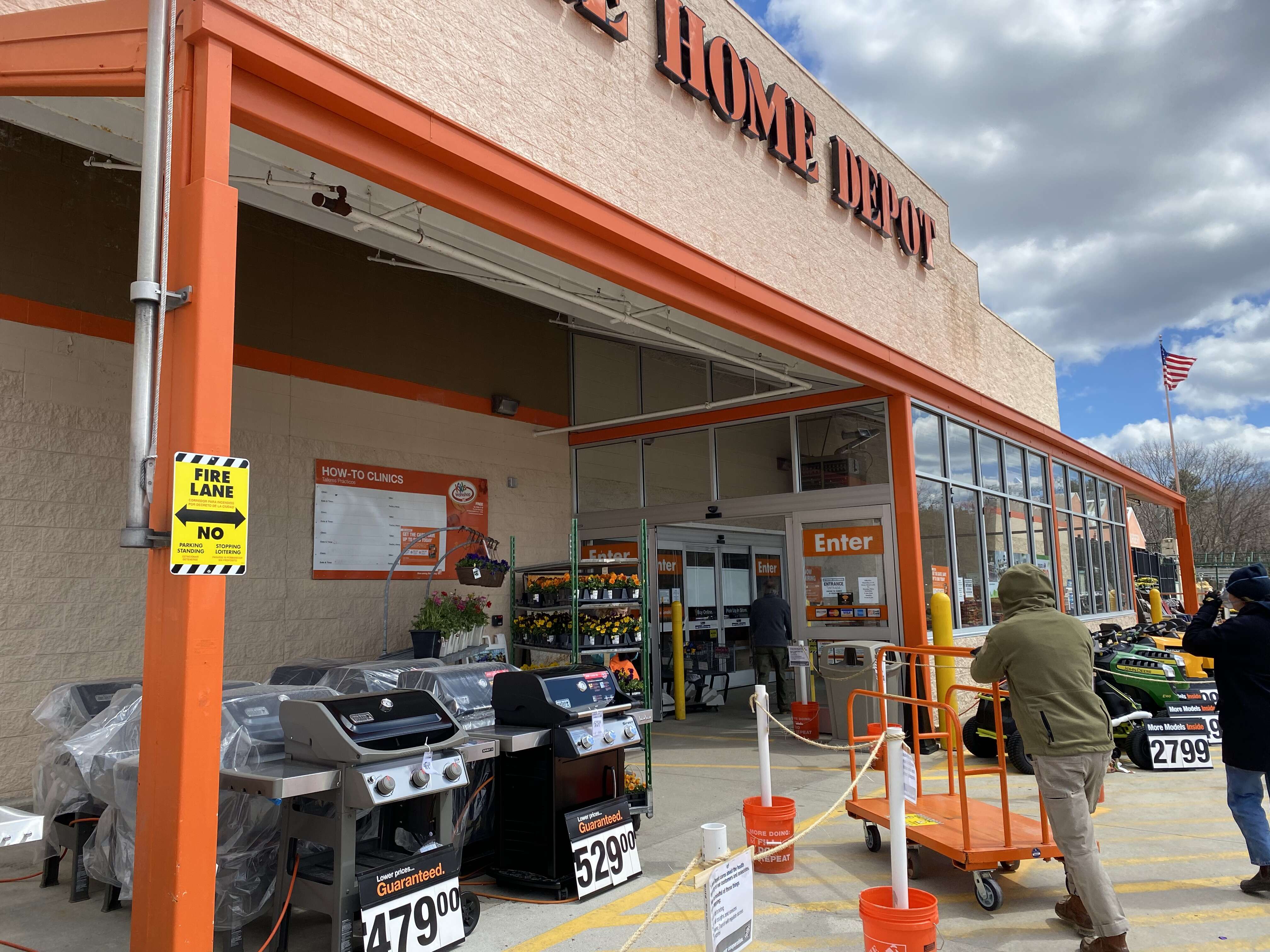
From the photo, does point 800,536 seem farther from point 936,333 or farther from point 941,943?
point 941,943

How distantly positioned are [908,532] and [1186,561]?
17.3 metres

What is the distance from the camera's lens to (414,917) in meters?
3.69

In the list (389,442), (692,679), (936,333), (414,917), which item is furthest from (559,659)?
(936,333)

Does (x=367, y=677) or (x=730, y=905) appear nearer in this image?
(x=730, y=905)

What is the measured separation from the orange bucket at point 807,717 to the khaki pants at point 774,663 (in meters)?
1.59

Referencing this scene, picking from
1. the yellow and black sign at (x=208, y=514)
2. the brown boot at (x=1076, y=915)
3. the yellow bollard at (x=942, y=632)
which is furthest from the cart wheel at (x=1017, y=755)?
the yellow and black sign at (x=208, y=514)

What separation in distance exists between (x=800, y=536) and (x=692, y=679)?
3.20m

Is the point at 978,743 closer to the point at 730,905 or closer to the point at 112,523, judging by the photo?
the point at 730,905

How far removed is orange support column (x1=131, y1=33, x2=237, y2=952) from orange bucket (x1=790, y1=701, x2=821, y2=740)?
21.6 feet

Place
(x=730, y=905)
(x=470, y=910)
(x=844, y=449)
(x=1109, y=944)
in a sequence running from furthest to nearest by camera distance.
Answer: (x=844, y=449), (x=470, y=910), (x=1109, y=944), (x=730, y=905)

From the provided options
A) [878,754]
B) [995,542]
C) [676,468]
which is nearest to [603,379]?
[676,468]

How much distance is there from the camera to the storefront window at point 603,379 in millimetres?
11141

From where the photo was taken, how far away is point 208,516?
3213 millimetres

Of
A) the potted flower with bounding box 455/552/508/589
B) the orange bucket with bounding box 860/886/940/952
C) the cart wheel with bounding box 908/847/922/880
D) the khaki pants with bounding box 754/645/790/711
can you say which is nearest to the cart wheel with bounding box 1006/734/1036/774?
the cart wheel with bounding box 908/847/922/880
